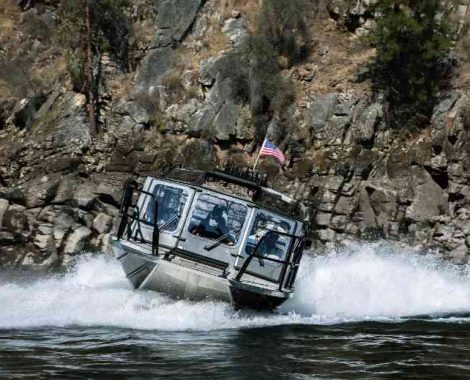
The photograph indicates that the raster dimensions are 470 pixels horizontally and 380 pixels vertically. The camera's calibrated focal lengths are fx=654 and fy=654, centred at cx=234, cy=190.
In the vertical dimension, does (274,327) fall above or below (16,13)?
below

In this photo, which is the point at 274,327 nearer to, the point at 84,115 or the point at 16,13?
the point at 84,115

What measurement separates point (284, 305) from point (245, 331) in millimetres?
3071

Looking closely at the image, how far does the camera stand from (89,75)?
30.5 m

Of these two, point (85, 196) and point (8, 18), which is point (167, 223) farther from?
point (8, 18)

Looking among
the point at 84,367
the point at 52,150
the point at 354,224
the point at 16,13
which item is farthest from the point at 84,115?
the point at 84,367

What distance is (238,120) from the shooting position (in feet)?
92.8

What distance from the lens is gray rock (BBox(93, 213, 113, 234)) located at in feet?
81.8

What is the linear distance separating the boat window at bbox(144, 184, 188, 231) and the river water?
151 centimetres

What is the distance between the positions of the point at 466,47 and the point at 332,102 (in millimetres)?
6492

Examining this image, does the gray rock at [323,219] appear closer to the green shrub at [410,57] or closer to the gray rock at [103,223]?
the green shrub at [410,57]

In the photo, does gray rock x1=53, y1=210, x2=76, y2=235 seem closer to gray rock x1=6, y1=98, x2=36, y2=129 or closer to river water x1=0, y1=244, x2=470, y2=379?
gray rock x1=6, y1=98, x2=36, y2=129

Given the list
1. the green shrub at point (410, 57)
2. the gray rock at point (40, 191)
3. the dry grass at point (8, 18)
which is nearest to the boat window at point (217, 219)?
the gray rock at point (40, 191)

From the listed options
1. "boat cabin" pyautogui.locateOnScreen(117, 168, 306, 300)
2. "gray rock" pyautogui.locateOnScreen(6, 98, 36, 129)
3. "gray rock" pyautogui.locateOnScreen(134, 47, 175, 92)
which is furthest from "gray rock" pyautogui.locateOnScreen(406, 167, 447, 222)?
"gray rock" pyautogui.locateOnScreen(6, 98, 36, 129)

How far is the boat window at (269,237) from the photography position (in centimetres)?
1299
